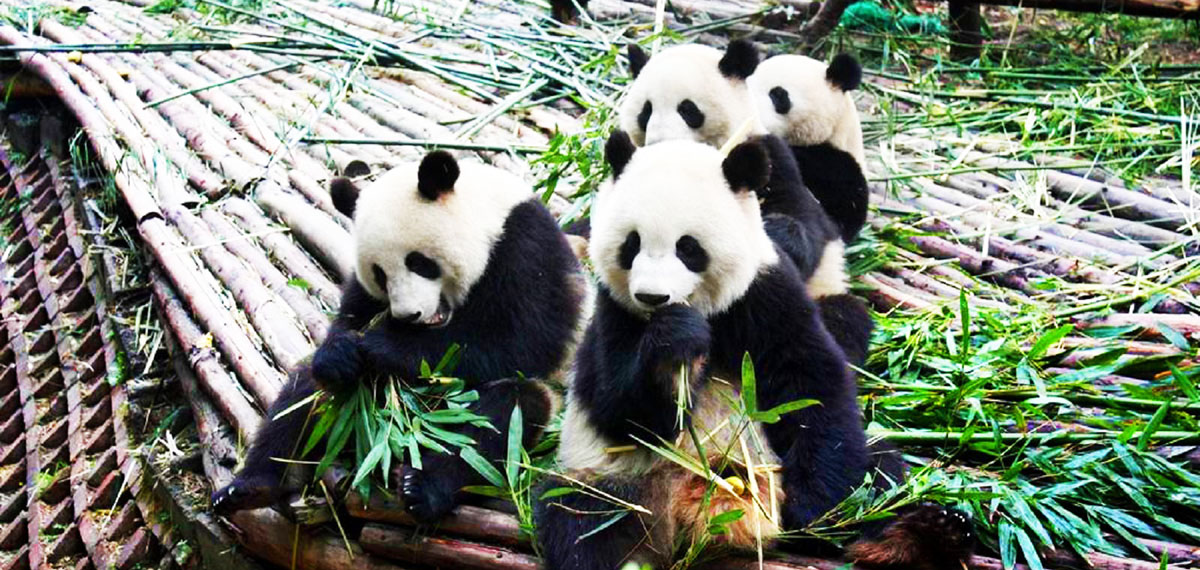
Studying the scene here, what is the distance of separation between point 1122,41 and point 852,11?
186cm

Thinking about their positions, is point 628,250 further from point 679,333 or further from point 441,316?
point 441,316

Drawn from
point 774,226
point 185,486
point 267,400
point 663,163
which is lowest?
point 185,486

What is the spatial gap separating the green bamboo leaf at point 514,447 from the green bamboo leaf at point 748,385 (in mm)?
824

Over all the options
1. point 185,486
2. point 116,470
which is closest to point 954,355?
point 185,486

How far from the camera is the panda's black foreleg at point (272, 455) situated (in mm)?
4188

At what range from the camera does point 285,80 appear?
839cm

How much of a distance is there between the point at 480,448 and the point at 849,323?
149cm

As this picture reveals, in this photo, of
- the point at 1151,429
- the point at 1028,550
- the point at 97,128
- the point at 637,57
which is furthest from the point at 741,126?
the point at 97,128

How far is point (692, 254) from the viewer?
3.55 meters

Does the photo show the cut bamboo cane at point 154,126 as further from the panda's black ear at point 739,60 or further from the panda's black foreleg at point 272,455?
the panda's black ear at point 739,60

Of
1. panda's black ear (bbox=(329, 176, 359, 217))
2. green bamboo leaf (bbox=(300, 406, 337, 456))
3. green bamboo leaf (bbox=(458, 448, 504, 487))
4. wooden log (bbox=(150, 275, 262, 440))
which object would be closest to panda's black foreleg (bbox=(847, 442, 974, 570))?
green bamboo leaf (bbox=(458, 448, 504, 487))

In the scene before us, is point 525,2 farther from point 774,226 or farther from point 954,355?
point 954,355

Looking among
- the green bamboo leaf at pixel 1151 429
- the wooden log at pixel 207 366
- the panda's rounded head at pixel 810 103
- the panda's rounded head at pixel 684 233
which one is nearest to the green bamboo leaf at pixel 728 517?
the panda's rounded head at pixel 684 233

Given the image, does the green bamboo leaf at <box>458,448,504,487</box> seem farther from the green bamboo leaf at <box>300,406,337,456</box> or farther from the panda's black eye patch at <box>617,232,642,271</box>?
the panda's black eye patch at <box>617,232,642,271</box>
